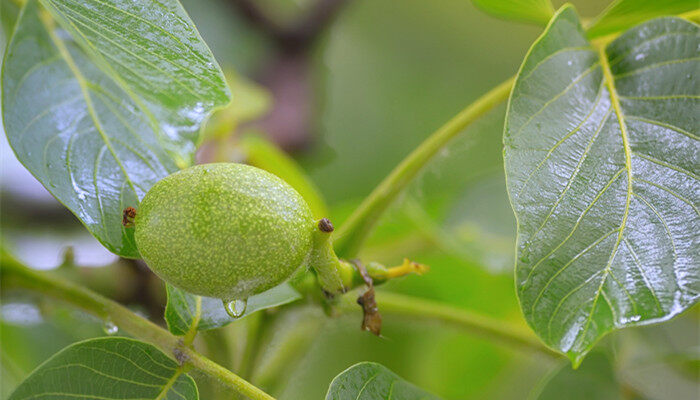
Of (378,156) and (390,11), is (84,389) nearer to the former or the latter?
(378,156)

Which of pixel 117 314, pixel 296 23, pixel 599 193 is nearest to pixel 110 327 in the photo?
pixel 117 314

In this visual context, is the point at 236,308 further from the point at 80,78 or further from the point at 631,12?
the point at 631,12

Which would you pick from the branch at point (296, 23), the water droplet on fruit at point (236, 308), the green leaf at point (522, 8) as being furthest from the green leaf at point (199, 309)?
the branch at point (296, 23)

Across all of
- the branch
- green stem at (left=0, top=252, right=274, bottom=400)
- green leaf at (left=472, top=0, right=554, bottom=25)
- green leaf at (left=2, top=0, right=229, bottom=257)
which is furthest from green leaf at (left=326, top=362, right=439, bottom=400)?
the branch

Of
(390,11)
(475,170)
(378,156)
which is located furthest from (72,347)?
(390,11)

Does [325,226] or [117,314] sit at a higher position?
[325,226]

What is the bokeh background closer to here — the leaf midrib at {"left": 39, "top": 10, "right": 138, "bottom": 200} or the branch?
the branch

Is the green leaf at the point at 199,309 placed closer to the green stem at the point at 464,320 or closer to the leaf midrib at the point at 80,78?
the leaf midrib at the point at 80,78
